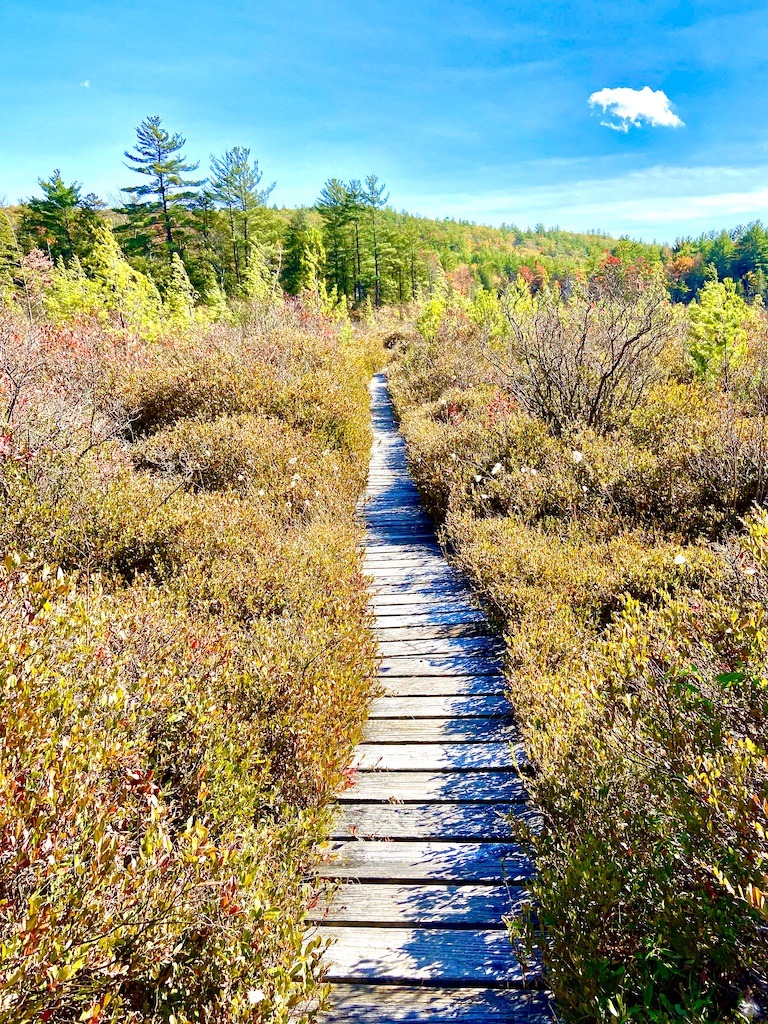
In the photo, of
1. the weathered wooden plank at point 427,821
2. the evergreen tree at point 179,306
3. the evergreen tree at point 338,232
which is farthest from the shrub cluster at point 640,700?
the evergreen tree at point 338,232

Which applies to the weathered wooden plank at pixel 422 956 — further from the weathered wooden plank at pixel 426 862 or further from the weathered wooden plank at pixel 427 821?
the weathered wooden plank at pixel 427 821

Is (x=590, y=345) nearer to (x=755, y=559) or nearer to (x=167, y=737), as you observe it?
(x=755, y=559)

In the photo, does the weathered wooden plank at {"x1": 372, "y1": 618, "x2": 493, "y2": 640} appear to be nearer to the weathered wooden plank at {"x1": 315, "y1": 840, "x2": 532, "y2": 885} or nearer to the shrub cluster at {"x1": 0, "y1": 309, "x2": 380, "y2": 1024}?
the shrub cluster at {"x1": 0, "y1": 309, "x2": 380, "y2": 1024}

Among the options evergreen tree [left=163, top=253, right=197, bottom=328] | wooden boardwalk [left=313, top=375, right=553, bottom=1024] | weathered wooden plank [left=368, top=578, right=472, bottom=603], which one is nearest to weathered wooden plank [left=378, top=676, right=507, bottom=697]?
wooden boardwalk [left=313, top=375, right=553, bottom=1024]

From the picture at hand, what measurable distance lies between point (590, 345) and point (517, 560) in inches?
206

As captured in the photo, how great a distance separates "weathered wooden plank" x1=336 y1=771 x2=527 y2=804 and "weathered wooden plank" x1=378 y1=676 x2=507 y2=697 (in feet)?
2.35

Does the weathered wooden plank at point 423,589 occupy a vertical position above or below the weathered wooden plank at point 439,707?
above

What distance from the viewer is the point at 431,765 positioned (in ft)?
10.4

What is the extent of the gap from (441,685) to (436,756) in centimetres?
72

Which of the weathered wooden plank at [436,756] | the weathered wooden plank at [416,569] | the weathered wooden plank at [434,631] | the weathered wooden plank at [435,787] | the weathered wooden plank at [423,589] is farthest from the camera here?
the weathered wooden plank at [416,569]

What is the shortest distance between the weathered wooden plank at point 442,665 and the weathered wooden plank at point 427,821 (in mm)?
1212

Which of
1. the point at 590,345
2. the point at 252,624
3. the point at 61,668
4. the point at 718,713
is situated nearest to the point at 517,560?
the point at 252,624

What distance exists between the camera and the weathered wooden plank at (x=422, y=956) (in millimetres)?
2039

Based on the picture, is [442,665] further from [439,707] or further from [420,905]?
[420,905]
